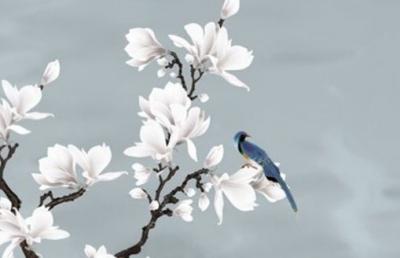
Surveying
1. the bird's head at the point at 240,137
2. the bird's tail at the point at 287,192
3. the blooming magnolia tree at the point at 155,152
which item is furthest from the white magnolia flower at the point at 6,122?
the bird's tail at the point at 287,192

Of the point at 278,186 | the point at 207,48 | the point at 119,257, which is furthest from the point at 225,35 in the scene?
the point at 119,257

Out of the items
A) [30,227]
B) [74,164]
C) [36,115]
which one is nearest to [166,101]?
[74,164]

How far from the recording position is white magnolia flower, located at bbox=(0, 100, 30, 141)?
8.11 feet

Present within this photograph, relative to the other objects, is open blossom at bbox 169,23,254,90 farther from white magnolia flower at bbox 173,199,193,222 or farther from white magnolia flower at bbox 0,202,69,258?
white magnolia flower at bbox 0,202,69,258

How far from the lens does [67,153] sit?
2318mm

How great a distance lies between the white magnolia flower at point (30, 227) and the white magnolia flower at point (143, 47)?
654 mm

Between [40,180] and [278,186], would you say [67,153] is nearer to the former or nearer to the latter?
[40,180]

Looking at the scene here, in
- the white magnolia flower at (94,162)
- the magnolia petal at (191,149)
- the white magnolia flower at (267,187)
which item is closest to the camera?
the magnolia petal at (191,149)

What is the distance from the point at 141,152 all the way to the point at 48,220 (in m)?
0.37

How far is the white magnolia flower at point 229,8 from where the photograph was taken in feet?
8.34

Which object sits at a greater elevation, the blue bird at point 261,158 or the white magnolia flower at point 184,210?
the blue bird at point 261,158

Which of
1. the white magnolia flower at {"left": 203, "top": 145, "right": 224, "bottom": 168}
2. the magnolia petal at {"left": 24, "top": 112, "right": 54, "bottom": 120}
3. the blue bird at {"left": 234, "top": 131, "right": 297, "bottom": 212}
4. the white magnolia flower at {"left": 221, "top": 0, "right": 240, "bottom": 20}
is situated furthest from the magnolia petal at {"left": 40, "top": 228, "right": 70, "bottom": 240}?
the white magnolia flower at {"left": 221, "top": 0, "right": 240, "bottom": 20}

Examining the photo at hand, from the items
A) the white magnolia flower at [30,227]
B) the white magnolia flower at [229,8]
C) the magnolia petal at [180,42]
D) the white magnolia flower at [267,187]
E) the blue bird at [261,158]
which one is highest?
the white magnolia flower at [229,8]

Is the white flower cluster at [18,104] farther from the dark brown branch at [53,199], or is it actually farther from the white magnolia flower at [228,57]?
the white magnolia flower at [228,57]
